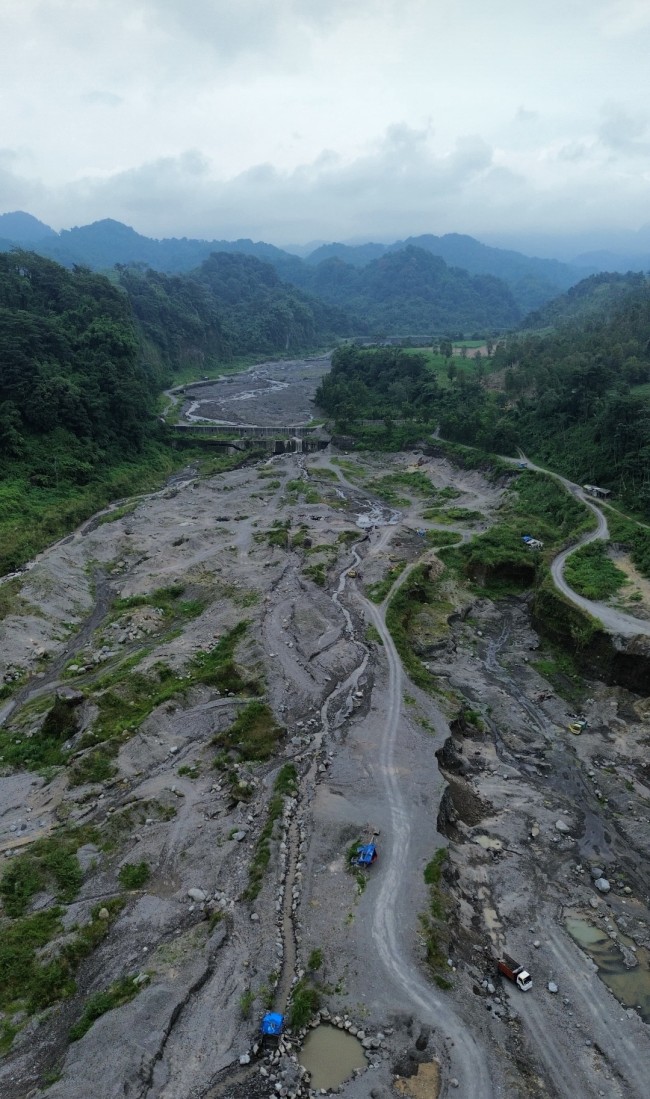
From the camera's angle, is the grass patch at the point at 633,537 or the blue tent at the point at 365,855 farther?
the grass patch at the point at 633,537

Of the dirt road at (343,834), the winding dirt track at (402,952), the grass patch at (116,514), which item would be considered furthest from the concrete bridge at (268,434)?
the winding dirt track at (402,952)

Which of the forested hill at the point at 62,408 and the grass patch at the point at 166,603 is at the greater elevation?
the forested hill at the point at 62,408

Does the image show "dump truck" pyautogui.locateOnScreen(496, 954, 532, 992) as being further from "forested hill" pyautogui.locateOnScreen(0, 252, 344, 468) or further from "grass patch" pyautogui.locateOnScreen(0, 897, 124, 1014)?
"forested hill" pyautogui.locateOnScreen(0, 252, 344, 468)

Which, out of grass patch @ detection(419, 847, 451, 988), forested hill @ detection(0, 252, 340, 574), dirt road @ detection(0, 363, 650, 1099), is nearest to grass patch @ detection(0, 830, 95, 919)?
dirt road @ detection(0, 363, 650, 1099)

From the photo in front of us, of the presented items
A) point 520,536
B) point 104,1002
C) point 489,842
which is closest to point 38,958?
point 104,1002

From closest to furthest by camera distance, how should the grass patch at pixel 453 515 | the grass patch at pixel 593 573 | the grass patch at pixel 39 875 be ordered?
the grass patch at pixel 39 875 → the grass patch at pixel 593 573 → the grass patch at pixel 453 515

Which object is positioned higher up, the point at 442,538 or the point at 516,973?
the point at 516,973

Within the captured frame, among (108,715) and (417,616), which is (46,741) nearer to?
(108,715)

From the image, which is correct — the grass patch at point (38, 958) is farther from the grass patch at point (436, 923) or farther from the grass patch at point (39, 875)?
the grass patch at point (436, 923)

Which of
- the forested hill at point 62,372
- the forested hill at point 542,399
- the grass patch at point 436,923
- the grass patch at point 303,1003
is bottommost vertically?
the grass patch at point 436,923
